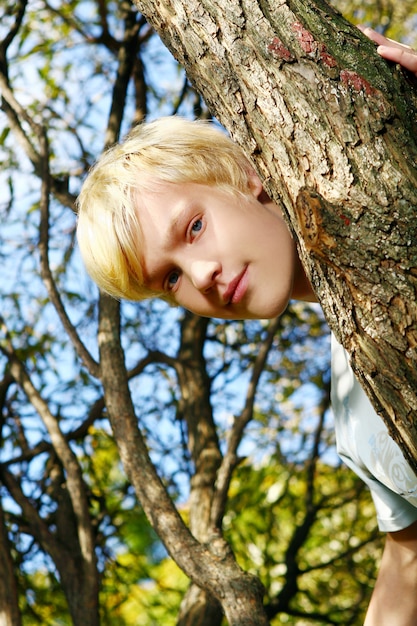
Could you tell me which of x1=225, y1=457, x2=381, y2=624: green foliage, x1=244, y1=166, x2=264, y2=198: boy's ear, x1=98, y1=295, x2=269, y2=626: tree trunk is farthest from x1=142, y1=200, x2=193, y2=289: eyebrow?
x1=225, y1=457, x2=381, y2=624: green foliage

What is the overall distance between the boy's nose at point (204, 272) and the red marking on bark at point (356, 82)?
534 millimetres

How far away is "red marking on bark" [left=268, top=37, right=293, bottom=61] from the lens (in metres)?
1.00

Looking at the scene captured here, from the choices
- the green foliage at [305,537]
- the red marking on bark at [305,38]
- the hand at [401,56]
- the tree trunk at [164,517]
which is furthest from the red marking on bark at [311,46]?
the green foliage at [305,537]

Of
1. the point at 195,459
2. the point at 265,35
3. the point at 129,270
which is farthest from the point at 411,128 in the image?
the point at 195,459

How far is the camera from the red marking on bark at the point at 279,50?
100cm

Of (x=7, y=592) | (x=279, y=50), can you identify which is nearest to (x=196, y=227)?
(x=279, y=50)

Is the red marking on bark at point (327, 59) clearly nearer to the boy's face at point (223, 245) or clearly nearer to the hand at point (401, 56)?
the hand at point (401, 56)

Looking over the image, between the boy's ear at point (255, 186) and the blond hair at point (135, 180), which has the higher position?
the blond hair at point (135, 180)

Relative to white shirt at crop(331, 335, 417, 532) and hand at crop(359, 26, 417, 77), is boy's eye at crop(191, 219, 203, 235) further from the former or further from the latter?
hand at crop(359, 26, 417, 77)

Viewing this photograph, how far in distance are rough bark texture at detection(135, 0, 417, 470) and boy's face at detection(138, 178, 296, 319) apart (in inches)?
14.4

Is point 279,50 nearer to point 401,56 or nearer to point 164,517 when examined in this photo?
point 401,56

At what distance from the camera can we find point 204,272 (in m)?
1.46

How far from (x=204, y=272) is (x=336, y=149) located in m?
0.55

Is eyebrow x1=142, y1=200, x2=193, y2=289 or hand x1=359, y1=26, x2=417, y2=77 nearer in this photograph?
hand x1=359, y1=26, x2=417, y2=77
